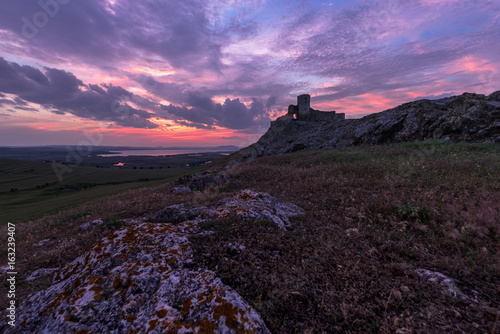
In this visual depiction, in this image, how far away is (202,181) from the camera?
56.4 feet

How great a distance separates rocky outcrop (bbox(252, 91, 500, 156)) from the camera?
22.4 meters

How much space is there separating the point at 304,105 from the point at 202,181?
173 ft

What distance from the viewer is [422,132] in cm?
2839

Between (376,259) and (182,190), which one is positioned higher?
(376,259)

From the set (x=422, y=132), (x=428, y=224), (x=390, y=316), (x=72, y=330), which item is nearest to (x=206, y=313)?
(x=72, y=330)

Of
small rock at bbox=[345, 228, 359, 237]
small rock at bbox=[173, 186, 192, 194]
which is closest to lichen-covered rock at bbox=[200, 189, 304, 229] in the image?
small rock at bbox=[345, 228, 359, 237]

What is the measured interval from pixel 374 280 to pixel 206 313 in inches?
136

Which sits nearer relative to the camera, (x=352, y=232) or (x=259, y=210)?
(x=352, y=232)

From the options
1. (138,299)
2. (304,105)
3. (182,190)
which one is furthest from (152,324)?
(304,105)

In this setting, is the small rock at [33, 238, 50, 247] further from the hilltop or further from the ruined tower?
the ruined tower

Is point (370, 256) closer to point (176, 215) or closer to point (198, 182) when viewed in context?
point (176, 215)

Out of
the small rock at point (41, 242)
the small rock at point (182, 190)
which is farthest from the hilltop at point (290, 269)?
the small rock at point (182, 190)

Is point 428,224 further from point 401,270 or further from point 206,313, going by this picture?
point 206,313

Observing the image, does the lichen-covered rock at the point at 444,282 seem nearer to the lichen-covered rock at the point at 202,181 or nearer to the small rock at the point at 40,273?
the small rock at the point at 40,273
